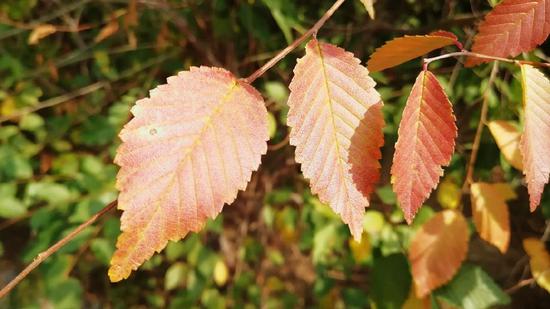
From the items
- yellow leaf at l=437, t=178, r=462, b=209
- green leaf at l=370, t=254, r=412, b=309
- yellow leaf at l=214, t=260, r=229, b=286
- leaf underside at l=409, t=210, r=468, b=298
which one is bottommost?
yellow leaf at l=214, t=260, r=229, b=286

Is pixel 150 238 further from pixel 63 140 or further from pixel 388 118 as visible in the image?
pixel 63 140

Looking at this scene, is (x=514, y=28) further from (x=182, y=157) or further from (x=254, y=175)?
(x=254, y=175)

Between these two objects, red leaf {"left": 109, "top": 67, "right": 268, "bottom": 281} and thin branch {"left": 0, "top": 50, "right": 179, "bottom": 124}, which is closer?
red leaf {"left": 109, "top": 67, "right": 268, "bottom": 281}

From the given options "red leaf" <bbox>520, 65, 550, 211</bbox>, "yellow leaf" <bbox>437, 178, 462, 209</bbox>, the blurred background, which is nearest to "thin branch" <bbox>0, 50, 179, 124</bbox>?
the blurred background

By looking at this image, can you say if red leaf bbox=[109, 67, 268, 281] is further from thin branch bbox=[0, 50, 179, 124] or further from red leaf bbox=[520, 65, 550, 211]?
thin branch bbox=[0, 50, 179, 124]

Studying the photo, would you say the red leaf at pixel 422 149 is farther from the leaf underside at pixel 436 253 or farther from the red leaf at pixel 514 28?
the leaf underside at pixel 436 253

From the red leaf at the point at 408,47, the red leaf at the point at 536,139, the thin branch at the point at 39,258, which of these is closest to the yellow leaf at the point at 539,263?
the red leaf at the point at 536,139

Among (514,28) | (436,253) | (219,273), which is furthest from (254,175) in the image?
(514,28)
